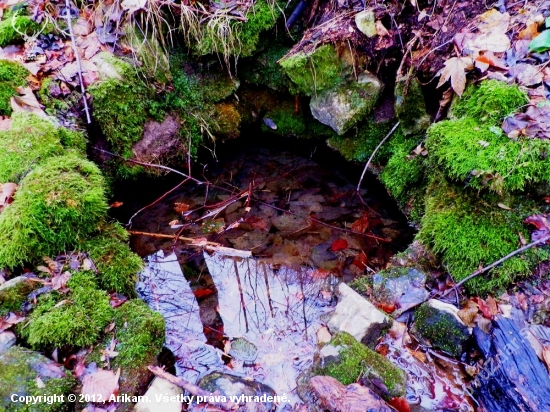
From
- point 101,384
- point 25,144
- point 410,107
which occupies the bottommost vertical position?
point 101,384

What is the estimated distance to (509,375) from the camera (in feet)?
7.70

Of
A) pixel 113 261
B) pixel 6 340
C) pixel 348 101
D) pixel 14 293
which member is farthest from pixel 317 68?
pixel 6 340

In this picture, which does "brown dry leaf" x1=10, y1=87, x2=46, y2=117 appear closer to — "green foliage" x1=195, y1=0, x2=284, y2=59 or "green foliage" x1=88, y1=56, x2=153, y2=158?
"green foliage" x1=88, y1=56, x2=153, y2=158

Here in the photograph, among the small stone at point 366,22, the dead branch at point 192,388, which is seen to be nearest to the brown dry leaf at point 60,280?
the dead branch at point 192,388

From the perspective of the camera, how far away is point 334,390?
90.5 inches

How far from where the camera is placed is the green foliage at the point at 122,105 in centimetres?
412

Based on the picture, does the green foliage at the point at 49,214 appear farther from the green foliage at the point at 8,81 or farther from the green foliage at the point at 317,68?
the green foliage at the point at 317,68

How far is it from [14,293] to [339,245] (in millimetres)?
2757

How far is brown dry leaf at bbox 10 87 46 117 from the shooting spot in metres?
3.77

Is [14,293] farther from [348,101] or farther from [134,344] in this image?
[348,101]

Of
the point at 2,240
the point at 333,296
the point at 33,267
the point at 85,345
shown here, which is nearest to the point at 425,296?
the point at 333,296

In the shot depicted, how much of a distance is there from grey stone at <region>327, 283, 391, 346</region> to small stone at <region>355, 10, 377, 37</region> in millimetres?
2765

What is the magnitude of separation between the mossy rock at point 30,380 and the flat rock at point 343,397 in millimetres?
1498

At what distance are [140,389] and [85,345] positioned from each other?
1.55ft
